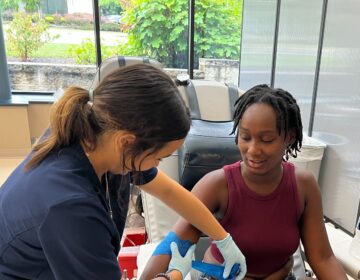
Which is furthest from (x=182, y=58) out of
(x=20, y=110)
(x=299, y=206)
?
(x=299, y=206)

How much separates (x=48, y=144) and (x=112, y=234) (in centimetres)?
24

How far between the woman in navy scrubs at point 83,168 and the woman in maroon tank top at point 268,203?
417 mm

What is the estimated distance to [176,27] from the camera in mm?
3822

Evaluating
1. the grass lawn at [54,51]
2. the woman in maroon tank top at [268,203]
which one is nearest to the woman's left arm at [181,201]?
the woman in maroon tank top at [268,203]

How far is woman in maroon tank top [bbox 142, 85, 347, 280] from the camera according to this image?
1.16 metres

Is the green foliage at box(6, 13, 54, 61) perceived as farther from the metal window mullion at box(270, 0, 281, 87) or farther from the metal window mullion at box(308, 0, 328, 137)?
the metal window mullion at box(308, 0, 328, 137)

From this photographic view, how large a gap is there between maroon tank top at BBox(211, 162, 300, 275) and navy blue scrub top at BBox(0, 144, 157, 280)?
0.52 meters

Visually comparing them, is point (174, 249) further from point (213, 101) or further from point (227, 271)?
point (213, 101)

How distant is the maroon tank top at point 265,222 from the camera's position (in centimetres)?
117

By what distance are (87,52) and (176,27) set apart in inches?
38.8

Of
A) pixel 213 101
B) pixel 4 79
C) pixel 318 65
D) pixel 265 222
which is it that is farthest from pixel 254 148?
pixel 4 79

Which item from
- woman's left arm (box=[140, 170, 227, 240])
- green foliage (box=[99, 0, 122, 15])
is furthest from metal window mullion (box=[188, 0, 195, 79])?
woman's left arm (box=[140, 170, 227, 240])

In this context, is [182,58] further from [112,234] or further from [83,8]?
[112,234]

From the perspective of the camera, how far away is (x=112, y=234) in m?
0.79
